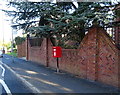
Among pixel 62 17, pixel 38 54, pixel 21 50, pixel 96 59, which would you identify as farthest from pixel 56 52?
pixel 21 50

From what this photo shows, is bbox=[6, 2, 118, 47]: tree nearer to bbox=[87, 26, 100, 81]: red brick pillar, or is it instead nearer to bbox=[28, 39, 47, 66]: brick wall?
bbox=[87, 26, 100, 81]: red brick pillar

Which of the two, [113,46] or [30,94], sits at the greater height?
[113,46]

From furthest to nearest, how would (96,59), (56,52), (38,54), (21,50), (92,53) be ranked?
(21,50) → (38,54) → (56,52) → (92,53) → (96,59)

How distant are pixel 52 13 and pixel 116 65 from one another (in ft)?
16.4

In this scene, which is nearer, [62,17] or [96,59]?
[96,59]

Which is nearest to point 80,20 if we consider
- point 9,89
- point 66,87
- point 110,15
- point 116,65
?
point 110,15

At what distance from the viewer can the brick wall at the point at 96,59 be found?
7.46 m

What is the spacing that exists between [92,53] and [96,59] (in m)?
0.39

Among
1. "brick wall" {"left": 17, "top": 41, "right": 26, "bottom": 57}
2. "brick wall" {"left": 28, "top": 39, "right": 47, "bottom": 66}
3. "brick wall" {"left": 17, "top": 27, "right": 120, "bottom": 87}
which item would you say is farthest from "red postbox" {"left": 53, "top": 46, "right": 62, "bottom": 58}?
"brick wall" {"left": 17, "top": 41, "right": 26, "bottom": 57}

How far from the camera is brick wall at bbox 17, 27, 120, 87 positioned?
7.46 m

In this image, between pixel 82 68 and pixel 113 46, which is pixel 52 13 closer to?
pixel 82 68

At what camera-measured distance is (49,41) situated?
49.1 ft

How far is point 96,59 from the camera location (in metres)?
8.49

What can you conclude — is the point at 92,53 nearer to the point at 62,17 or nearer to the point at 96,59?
the point at 96,59
